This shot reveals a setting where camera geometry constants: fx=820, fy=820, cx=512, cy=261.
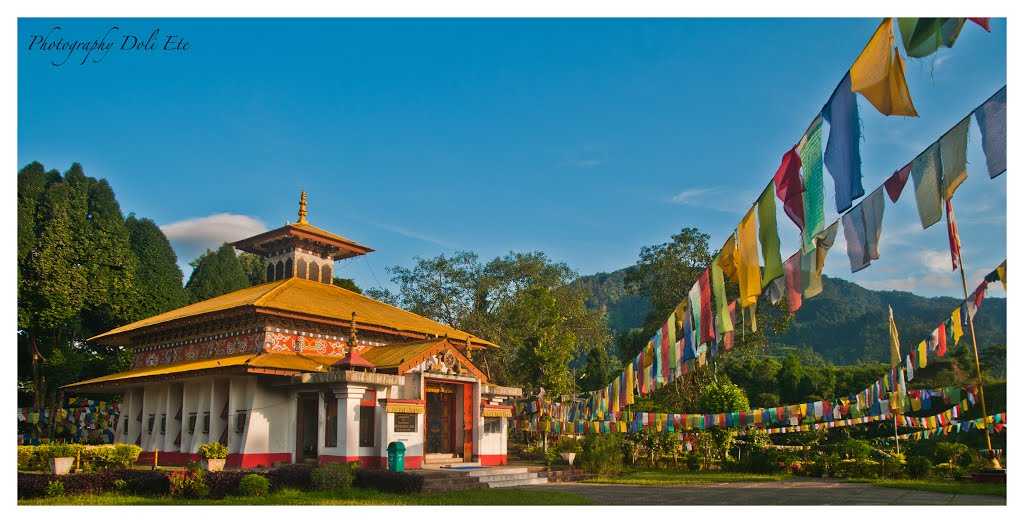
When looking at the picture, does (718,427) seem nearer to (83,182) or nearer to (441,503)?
(441,503)

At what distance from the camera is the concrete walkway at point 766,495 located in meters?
14.6

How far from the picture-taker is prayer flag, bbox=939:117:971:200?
33.9 feet

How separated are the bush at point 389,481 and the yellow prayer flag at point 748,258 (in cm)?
737

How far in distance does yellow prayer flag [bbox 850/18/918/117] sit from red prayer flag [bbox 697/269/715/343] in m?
5.37

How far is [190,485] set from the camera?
593 inches

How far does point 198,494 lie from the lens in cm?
1492

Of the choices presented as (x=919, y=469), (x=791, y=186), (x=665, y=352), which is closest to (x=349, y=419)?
(x=665, y=352)

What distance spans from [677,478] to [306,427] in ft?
32.4

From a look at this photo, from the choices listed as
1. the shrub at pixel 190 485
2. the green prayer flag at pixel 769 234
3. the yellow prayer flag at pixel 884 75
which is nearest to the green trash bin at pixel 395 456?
the shrub at pixel 190 485

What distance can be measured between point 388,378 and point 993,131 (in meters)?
13.4

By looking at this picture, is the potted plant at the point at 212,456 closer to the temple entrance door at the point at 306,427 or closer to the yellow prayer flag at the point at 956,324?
the temple entrance door at the point at 306,427

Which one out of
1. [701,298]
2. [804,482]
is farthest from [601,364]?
[701,298]

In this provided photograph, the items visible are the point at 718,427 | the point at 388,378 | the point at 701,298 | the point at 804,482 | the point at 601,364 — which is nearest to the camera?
the point at 701,298

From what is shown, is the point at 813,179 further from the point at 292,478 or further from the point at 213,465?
the point at 213,465
